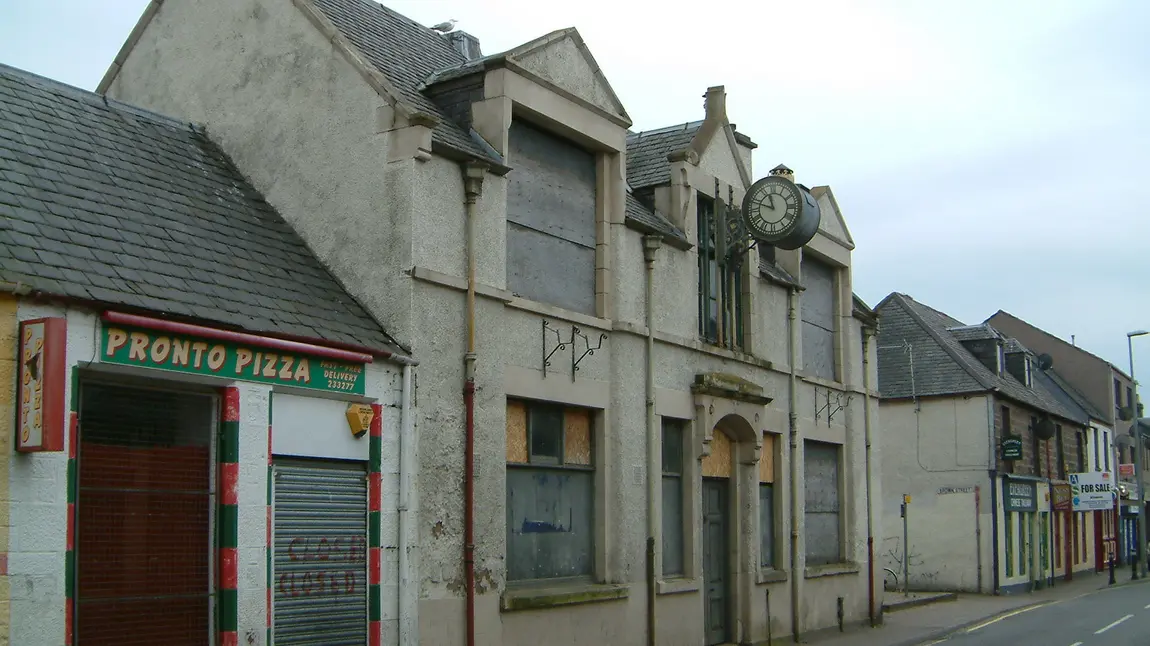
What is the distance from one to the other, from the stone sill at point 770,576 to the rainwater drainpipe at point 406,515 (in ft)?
27.8

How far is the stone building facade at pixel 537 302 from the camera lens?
1322 centimetres

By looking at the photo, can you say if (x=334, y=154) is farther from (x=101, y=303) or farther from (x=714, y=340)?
(x=714, y=340)

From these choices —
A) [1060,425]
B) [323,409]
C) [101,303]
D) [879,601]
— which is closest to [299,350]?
[323,409]

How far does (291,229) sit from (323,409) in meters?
2.76

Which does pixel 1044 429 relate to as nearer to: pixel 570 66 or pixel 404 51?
pixel 570 66

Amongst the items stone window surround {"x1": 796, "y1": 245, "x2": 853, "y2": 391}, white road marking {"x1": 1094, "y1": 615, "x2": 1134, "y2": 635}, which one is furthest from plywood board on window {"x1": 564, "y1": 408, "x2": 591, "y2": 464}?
white road marking {"x1": 1094, "y1": 615, "x2": 1134, "y2": 635}

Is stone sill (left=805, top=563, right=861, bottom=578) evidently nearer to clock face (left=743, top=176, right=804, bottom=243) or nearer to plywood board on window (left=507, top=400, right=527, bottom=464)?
clock face (left=743, top=176, right=804, bottom=243)

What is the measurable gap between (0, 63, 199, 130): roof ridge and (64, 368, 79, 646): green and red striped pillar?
4.74m

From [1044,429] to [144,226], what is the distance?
1395 inches

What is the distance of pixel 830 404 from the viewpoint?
76.7 feet

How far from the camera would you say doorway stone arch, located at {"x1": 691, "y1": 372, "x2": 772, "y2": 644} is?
18875mm

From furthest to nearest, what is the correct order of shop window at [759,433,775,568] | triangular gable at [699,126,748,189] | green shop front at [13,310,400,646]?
1. shop window at [759,433,775,568]
2. triangular gable at [699,126,748,189]
3. green shop front at [13,310,400,646]

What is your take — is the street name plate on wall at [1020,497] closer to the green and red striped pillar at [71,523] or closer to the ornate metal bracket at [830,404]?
the ornate metal bracket at [830,404]

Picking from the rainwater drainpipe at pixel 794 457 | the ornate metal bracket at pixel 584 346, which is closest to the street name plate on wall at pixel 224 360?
the ornate metal bracket at pixel 584 346
